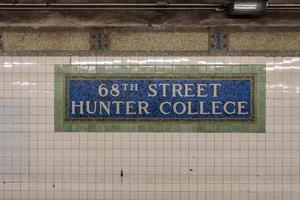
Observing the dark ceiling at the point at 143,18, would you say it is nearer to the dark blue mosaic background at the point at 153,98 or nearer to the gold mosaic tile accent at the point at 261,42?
the gold mosaic tile accent at the point at 261,42

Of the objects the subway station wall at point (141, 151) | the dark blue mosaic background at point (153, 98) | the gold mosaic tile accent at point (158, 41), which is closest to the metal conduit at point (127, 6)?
the gold mosaic tile accent at point (158, 41)

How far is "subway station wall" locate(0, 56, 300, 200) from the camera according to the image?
465 cm

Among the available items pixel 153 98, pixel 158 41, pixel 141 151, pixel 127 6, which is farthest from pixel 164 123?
pixel 127 6

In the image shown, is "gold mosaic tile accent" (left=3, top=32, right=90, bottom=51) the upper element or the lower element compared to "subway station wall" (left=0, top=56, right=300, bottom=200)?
upper

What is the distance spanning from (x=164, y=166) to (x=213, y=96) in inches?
45.3

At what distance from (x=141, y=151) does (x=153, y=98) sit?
734 millimetres

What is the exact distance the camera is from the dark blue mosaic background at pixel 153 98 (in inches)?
184

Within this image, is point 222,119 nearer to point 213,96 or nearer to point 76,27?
point 213,96

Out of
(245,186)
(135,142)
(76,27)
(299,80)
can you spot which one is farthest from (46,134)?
(299,80)

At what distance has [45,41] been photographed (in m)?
4.72

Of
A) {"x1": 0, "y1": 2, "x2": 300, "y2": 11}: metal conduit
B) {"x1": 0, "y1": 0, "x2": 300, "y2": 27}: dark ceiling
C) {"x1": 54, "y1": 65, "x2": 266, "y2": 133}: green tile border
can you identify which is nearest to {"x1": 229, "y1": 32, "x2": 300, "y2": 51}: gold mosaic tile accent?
{"x1": 0, "y1": 0, "x2": 300, "y2": 27}: dark ceiling

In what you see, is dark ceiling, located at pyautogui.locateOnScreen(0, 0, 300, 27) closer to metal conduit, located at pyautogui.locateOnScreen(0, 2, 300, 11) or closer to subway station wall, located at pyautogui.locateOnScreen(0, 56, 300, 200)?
metal conduit, located at pyautogui.locateOnScreen(0, 2, 300, 11)

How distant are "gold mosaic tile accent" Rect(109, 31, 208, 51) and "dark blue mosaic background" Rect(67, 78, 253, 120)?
17.5 inches

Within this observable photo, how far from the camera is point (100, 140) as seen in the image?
470 cm
